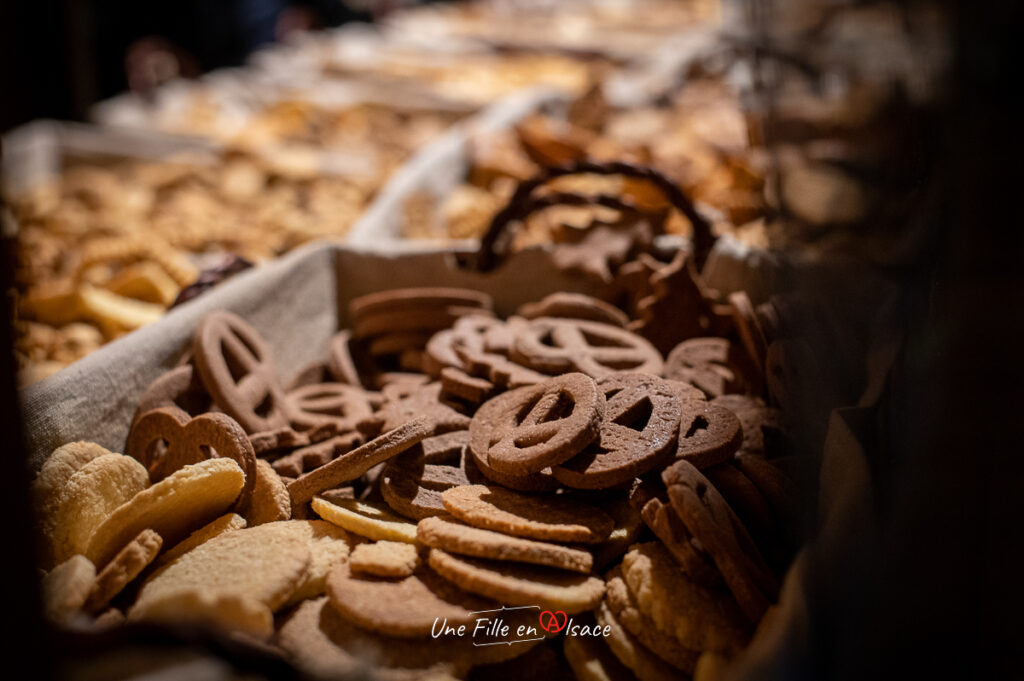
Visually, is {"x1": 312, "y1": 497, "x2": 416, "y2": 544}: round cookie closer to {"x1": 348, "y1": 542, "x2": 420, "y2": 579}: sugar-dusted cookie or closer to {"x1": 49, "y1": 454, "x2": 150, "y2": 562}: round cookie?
{"x1": 348, "y1": 542, "x2": 420, "y2": 579}: sugar-dusted cookie

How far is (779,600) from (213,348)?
3.44ft

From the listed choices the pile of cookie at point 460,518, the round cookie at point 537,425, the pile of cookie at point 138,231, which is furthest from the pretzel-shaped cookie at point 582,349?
the pile of cookie at point 138,231

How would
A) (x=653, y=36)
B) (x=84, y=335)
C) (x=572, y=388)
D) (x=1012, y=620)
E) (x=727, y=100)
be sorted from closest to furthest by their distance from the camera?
(x=1012, y=620), (x=572, y=388), (x=84, y=335), (x=727, y=100), (x=653, y=36)

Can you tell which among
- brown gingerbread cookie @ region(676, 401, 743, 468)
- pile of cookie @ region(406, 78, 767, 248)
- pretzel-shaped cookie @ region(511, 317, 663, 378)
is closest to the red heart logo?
brown gingerbread cookie @ region(676, 401, 743, 468)

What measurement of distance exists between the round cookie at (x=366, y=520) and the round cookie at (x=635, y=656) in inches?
11.6

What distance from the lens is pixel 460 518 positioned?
3.32 feet

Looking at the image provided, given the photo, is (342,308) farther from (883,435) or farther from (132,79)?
(132,79)

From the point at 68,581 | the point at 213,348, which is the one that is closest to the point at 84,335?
the point at 213,348

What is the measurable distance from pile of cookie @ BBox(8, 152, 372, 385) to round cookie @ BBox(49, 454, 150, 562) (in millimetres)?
491

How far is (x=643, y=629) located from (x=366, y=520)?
41cm

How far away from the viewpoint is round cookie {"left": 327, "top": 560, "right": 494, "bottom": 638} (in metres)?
0.89

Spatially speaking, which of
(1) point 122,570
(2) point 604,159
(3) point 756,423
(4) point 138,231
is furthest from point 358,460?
(4) point 138,231

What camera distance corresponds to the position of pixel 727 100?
3953 mm

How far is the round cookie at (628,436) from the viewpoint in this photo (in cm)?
99
